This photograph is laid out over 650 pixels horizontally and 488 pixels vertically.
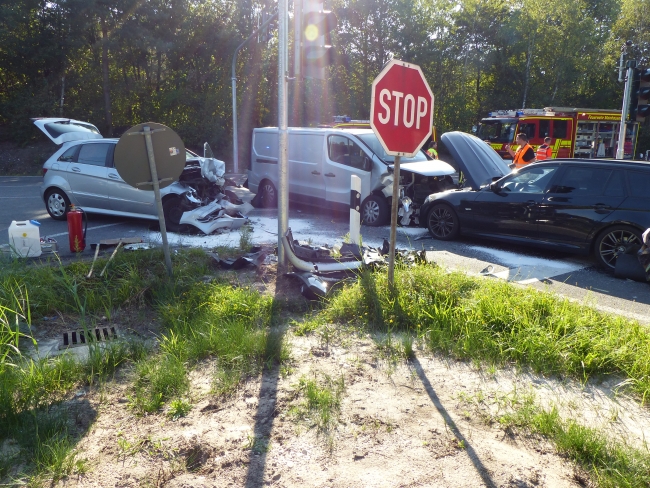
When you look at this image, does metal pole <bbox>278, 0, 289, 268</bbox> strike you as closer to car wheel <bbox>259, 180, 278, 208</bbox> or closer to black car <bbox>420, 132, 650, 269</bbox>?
black car <bbox>420, 132, 650, 269</bbox>

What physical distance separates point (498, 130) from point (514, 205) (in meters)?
16.4

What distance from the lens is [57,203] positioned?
11.4 m

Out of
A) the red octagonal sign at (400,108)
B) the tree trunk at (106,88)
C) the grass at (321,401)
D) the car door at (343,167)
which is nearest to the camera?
the grass at (321,401)

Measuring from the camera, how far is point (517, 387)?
405cm

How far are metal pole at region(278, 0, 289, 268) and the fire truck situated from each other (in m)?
18.0

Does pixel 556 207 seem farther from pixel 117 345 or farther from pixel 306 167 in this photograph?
pixel 117 345

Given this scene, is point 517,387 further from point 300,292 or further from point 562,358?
point 300,292

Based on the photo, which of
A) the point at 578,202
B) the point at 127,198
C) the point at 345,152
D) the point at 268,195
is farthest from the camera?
the point at 268,195

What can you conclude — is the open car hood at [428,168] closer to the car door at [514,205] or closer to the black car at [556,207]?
the black car at [556,207]

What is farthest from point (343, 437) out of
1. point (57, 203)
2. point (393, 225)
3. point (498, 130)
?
point (498, 130)

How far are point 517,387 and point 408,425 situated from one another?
999 mm

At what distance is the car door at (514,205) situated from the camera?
8617 millimetres

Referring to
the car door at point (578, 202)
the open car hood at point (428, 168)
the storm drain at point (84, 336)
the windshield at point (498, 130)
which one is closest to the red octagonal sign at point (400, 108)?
the storm drain at point (84, 336)

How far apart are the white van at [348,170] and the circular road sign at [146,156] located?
5.32 meters
